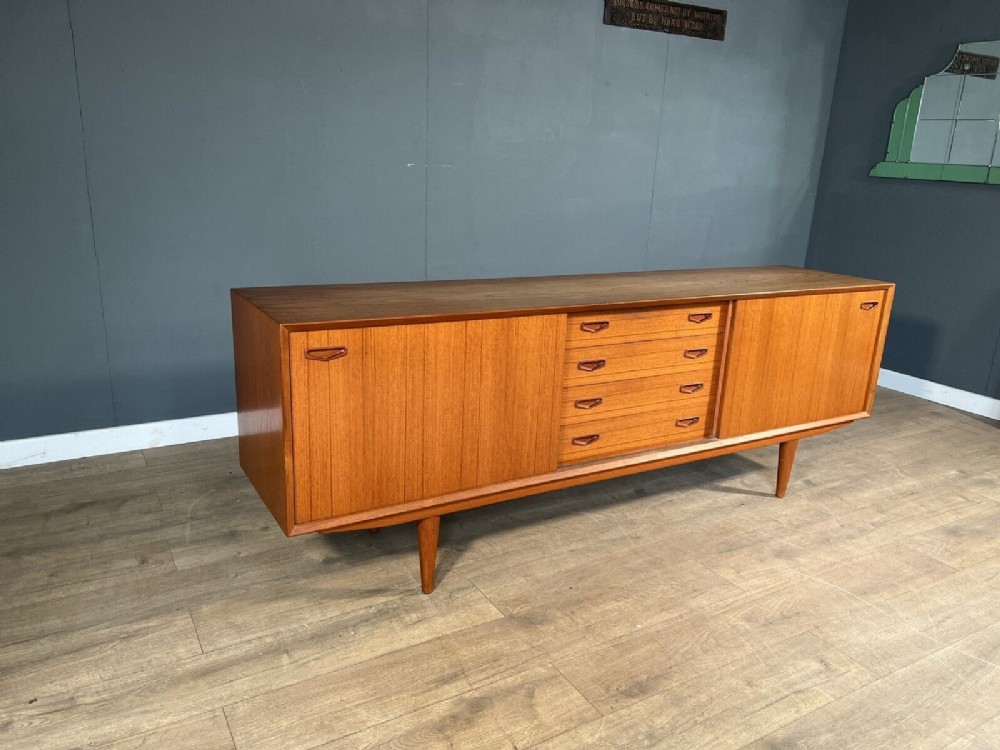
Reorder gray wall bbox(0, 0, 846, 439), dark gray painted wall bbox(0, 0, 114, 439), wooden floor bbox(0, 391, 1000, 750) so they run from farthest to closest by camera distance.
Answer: gray wall bbox(0, 0, 846, 439) < dark gray painted wall bbox(0, 0, 114, 439) < wooden floor bbox(0, 391, 1000, 750)

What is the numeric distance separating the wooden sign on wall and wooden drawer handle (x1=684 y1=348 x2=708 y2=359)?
1945 millimetres

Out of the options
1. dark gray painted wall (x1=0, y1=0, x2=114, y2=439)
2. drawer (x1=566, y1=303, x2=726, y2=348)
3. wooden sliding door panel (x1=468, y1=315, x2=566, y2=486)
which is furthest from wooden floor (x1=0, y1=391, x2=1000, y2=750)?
drawer (x1=566, y1=303, x2=726, y2=348)

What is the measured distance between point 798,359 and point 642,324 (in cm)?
64

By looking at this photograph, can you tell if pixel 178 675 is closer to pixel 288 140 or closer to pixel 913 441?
pixel 288 140

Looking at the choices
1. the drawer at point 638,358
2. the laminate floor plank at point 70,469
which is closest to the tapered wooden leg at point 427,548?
the drawer at point 638,358

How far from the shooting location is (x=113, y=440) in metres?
2.79

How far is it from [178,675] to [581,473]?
110 cm

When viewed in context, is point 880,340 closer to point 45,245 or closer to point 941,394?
point 941,394

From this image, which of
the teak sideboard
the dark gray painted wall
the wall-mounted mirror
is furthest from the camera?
the wall-mounted mirror

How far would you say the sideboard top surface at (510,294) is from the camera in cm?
171

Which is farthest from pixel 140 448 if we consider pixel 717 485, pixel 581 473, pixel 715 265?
pixel 715 265

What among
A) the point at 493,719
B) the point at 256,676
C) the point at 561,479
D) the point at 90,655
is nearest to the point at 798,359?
the point at 561,479

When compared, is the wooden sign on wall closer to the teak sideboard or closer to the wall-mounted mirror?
the wall-mounted mirror

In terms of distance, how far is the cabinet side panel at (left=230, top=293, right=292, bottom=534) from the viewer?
162 centimetres
